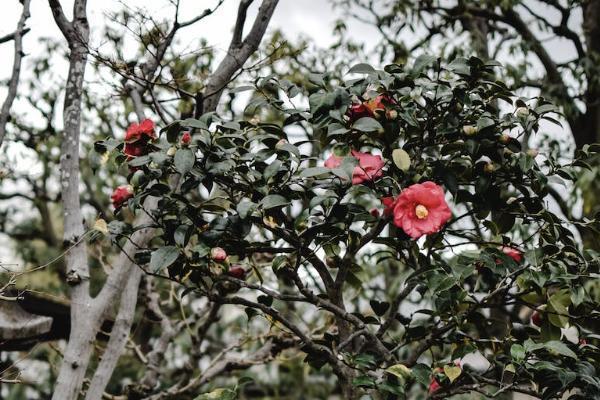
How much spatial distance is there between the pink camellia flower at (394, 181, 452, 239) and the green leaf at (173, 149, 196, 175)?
1.43ft

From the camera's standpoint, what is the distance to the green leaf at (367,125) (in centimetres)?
134

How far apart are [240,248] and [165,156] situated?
11.0 inches

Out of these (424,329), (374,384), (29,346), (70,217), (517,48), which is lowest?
(374,384)

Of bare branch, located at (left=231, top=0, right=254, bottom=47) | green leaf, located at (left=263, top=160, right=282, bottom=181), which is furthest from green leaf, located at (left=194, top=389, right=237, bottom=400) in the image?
bare branch, located at (left=231, top=0, right=254, bottom=47)

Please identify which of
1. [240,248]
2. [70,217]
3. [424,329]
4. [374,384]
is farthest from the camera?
[70,217]

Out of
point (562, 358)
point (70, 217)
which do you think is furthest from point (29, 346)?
point (562, 358)

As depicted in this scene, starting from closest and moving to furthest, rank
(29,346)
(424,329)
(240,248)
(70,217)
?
(240,248), (424,329), (70,217), (29,346)

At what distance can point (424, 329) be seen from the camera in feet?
5.21

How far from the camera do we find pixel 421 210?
1.30 meters

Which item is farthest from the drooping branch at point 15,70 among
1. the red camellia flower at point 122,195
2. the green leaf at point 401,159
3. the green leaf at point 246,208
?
the green leaf at point 401,159

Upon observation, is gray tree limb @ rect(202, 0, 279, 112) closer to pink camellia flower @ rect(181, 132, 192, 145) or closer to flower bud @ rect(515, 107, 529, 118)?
pink camellia flower @ rect(181, 132, 192, 145)

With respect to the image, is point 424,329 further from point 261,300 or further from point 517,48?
Result: point 517,48

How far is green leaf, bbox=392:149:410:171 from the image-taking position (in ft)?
4.42

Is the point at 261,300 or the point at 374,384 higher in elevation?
the point at 261,300
